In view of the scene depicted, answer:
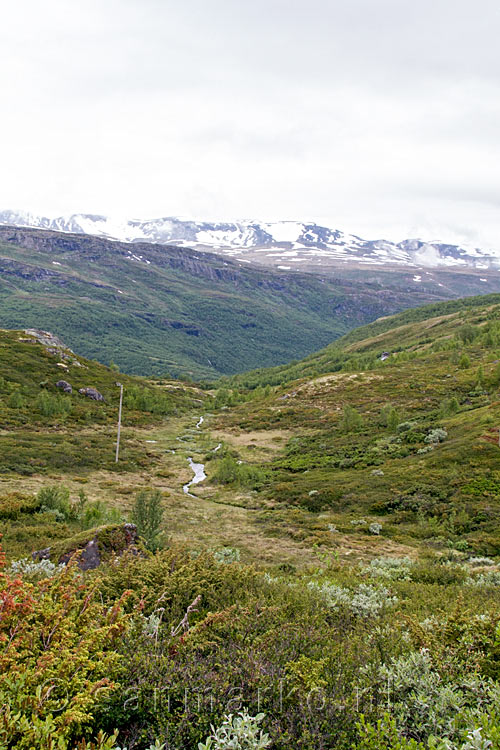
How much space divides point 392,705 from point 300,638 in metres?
1.64

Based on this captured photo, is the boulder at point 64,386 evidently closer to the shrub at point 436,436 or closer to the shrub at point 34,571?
the shrub at point 436,436

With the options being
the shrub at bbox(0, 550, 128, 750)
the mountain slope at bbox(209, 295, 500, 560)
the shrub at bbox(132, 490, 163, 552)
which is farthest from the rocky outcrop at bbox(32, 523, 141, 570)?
the mountain slope at bbox(209, 295, 500, 560)

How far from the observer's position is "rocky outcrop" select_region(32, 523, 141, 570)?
1134cm

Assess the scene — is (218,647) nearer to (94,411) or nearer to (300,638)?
(300,638)

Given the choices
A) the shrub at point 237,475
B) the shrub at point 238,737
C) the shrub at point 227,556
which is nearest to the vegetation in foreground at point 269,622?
the shrub at point 238,737

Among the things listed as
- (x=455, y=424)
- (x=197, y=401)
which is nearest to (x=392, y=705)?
(x=455, y=424)

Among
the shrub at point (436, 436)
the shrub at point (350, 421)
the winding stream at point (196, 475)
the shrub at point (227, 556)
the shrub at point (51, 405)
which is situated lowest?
the winding stream at point (196, 475)

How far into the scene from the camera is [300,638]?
564 cm

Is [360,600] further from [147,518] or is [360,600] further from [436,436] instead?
[436,436]

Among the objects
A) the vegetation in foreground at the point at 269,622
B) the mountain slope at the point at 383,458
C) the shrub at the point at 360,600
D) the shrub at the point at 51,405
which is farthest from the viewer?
the shrub at the point at 51,405

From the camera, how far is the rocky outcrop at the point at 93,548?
1134cm

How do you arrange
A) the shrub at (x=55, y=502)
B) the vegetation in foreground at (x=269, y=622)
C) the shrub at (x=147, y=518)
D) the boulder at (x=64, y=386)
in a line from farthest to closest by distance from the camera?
1. the boulder at (x=64, y=386)
2. the shrub at (x=55, y=502)
3. the shrub at (x=147, y=518)
4. the vegetation in foreground at (x=269, y=622)

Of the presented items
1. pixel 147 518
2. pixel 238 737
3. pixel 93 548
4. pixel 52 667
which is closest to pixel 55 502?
pixel 147 518

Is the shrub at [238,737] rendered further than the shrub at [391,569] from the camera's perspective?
No
